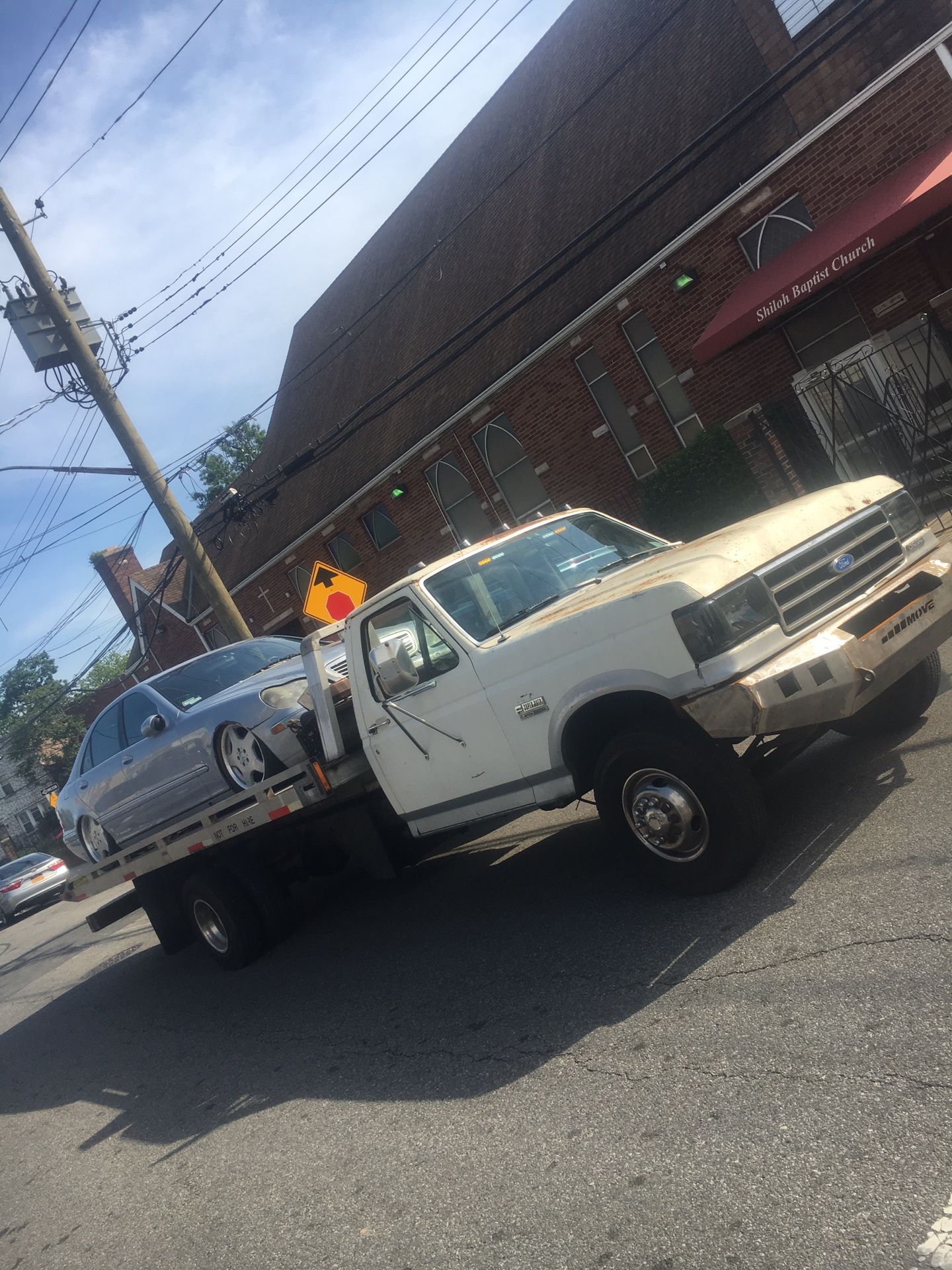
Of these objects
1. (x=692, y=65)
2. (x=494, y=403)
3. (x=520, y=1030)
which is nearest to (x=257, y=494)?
(x=494, y=403)

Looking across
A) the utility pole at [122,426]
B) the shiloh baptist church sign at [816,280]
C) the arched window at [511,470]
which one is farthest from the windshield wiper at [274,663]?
the arched window at [511,470]

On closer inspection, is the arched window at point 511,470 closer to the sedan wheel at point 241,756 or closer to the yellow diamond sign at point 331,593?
the yellow diamond sign at point 331,593

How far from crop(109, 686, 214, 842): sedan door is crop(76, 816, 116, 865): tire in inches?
6.6

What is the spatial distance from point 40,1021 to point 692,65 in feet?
57.8

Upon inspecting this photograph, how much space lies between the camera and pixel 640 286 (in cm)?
1834

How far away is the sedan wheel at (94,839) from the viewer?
31.1 ft

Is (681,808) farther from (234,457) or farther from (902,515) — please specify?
(234,457)

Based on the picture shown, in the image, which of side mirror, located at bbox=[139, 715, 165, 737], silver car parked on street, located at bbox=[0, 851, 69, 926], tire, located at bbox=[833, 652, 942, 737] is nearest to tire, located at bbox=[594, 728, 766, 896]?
tire, located at bbox=[833, 652, 942, 737]

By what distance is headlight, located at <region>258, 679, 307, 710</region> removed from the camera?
7852 mm

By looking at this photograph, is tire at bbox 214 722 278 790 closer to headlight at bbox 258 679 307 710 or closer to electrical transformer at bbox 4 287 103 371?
headlight at bbox 258 679 307 710

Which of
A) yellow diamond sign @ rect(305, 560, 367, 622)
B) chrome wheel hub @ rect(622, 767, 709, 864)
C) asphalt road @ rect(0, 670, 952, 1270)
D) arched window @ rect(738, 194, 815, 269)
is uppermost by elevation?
arched window @ rect(738, 194, 815, 269)

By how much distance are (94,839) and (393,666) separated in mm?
5176

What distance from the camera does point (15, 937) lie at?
2038 cm

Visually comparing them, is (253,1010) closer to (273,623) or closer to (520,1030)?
(520,1030)
